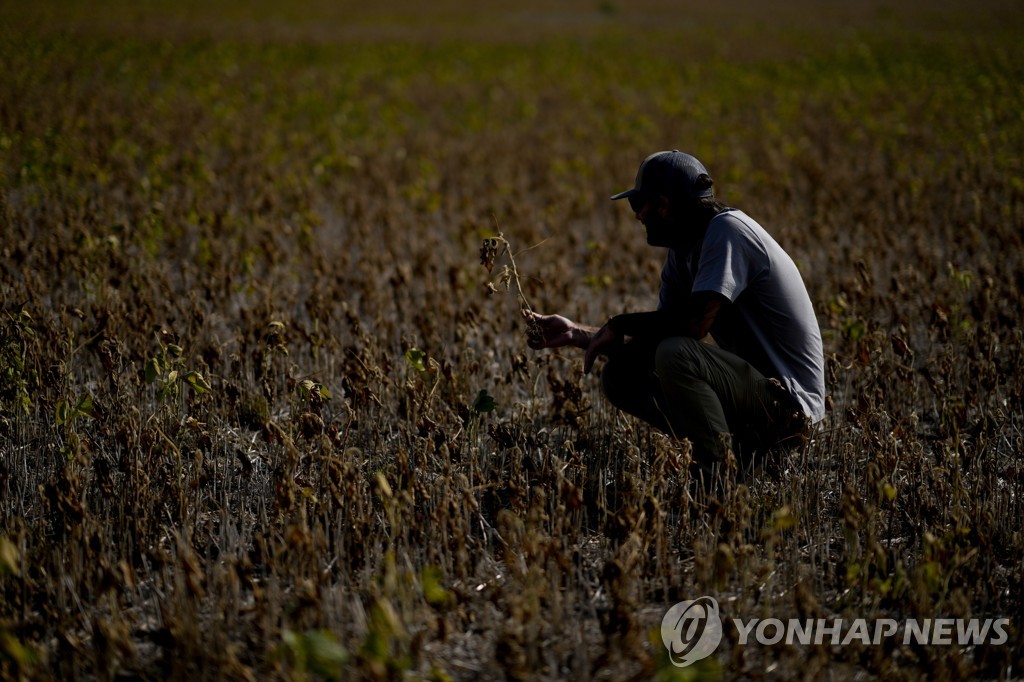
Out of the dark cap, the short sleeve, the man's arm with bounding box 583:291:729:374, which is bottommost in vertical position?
the man's arm with bounding box 583:291:729:374

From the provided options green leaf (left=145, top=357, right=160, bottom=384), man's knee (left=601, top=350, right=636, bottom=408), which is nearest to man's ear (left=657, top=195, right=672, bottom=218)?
man's knee (left=601, top=350, right=636, bottom=408)

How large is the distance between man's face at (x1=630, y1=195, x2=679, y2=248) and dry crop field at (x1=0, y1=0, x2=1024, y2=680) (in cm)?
54

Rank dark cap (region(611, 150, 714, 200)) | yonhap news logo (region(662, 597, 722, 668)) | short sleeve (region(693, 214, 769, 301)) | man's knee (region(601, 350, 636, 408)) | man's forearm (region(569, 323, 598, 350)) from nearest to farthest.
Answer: yonhap news logo (region(662, 597, 722, 668)), short sleeve (region(693, 214, 769, 301)), dark cap (region(611, 150, 714, 200)), man's forearm (region(569, 323, 598, 350)), man's knee (region(601, 350, 636, 408))

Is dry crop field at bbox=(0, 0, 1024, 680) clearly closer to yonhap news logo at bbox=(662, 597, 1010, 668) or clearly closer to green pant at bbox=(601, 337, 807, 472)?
yonhap news logo at bbox=(662, 597, 1010, 668)

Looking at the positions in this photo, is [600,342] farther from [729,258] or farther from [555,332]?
[729,258]

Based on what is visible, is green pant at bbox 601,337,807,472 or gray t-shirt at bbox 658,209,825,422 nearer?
gray t-shirt at bbox 658,209,825,422

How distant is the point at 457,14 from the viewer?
3369cm

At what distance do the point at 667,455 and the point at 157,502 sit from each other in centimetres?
184

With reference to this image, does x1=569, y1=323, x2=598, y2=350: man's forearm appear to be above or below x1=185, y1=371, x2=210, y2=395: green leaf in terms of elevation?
above

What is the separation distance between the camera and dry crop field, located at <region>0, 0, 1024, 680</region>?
2574 millimetres

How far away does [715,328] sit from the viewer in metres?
3.57

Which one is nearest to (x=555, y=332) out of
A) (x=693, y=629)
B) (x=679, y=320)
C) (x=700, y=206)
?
(x=679, y=320)

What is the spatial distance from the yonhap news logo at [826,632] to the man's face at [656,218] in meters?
1.36

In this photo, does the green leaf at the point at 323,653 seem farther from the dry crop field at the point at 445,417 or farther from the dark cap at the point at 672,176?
the dark cap at the point at 672,176
